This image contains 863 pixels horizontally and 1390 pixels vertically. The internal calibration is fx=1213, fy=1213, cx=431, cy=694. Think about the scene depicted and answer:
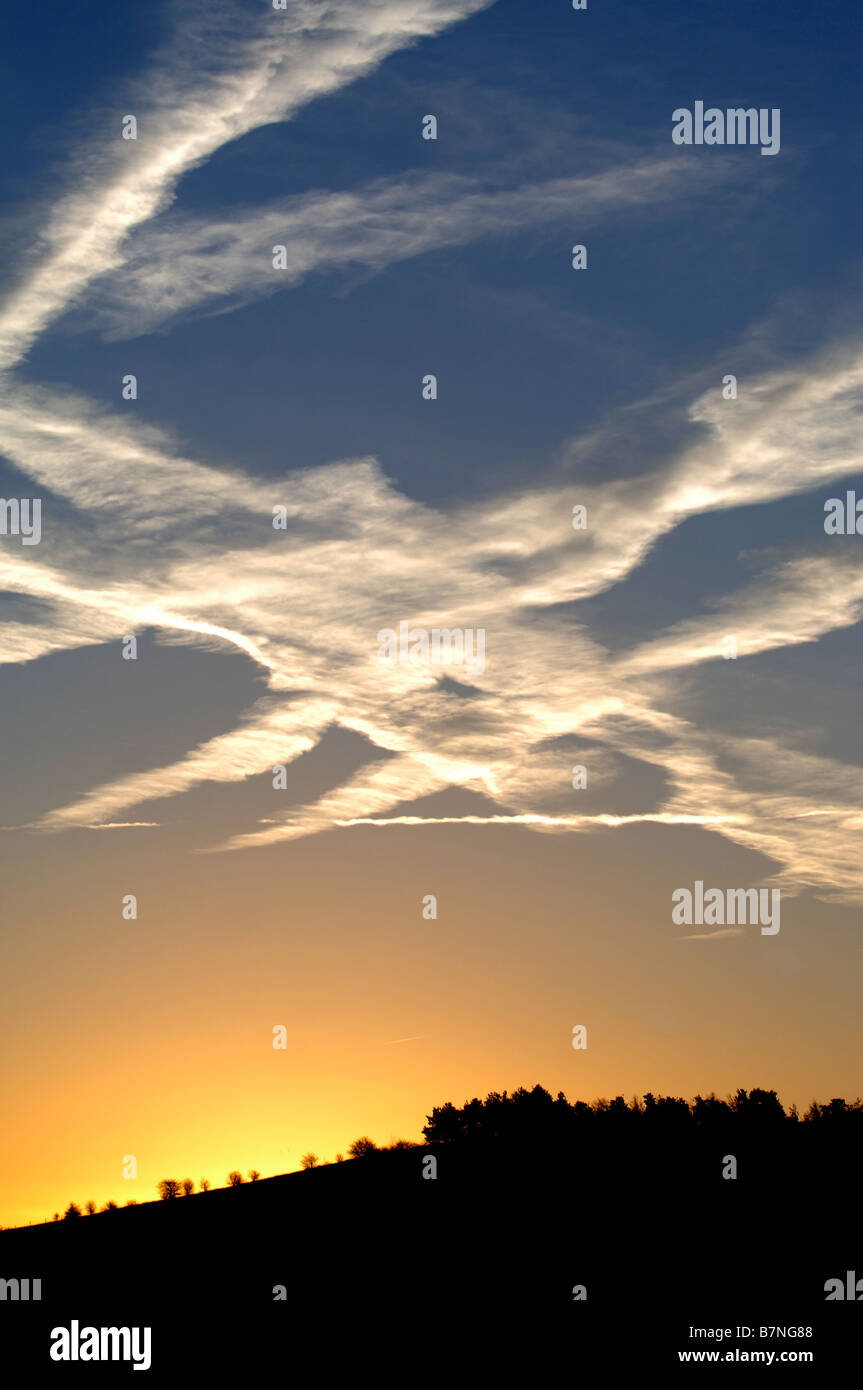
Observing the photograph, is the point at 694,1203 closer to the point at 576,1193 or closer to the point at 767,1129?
the point at 576,1193

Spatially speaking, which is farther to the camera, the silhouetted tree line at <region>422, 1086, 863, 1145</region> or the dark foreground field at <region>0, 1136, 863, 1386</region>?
the silhouetted tree line at <region>422, 1086, 863, 1145</region>

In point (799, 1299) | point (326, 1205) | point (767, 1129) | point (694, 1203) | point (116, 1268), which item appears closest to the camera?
point (799, 1299)

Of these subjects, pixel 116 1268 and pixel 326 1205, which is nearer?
pixel 116 1268

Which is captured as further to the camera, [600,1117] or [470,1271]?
[600,1117]

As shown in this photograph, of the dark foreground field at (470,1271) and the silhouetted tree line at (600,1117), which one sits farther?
the silhouetted tree line at (600,1117)

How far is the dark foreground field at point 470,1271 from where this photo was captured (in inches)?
2697

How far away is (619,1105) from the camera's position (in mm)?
171500

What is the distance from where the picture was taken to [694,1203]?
93.7 metres

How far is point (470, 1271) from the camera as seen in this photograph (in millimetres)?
82438

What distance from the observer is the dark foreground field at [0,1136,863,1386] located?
68500mm
